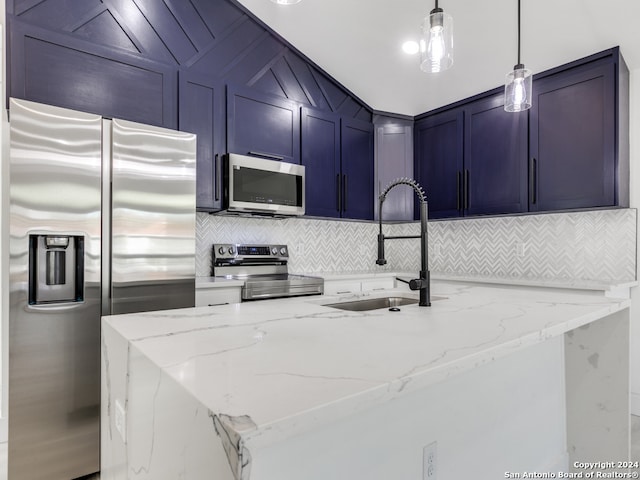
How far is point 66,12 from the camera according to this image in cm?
211

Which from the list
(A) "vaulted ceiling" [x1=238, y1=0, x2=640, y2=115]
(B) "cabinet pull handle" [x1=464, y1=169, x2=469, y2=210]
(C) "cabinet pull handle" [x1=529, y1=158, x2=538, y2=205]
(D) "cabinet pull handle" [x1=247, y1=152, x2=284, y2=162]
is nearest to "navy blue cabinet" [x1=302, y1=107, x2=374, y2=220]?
(D) "cabinet pull handle" [x1=247, y1=152, x2=284, y2=162]

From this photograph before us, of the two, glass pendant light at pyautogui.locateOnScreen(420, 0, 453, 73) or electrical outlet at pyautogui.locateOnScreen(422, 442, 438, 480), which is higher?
glass pendant light at pyautogui.locateOnScreen(420, 0, 453, 73)

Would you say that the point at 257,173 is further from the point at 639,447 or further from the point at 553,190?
the point at 639,447

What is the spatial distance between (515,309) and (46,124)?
7.07 ft

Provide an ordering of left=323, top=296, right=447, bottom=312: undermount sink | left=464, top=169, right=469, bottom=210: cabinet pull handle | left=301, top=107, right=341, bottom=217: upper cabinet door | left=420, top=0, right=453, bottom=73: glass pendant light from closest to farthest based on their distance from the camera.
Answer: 1. left=420, top=0, right=453, bottom=73: glass pendant light
2. left=323, top=296, right=447, bottom=312: undermount sink
3. left=301, top=107, right=341, bottom=217: upper cabinet door
4. left=464, top=169, right=469, bottom=210: cabinet pull handle

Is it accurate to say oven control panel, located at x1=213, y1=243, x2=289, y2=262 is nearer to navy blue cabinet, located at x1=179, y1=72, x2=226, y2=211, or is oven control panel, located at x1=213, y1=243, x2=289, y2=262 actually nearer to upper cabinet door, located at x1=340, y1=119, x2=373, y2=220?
navy blue cabinet, located at x1=179, y1=72, x2=226, y2=211

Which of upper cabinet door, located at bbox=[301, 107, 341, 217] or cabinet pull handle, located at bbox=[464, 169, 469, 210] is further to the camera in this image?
cabinet pull handle, located at bbox=[464, 169, 469, 210]

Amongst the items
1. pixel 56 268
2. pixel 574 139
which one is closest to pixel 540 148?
pixel 574 139

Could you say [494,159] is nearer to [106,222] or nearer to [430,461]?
[430,461]

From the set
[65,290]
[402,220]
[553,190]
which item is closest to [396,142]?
[402,220]

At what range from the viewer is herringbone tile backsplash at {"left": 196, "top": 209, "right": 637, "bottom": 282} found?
2.80 m

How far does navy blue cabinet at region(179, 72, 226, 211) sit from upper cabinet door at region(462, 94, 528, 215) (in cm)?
209

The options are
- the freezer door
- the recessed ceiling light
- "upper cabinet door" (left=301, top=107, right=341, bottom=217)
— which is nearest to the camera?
the freezer door

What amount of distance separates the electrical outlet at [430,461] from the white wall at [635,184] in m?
2.36
